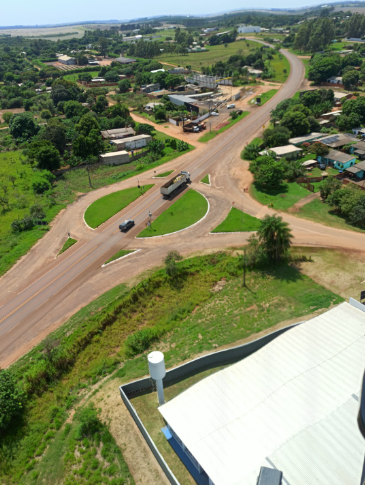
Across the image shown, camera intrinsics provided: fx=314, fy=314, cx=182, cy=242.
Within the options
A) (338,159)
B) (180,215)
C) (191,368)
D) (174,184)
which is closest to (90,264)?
(180,215)

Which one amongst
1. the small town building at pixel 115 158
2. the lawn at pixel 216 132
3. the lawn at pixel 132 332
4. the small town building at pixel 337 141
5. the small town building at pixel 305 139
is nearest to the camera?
the lawn at pixel 132 332

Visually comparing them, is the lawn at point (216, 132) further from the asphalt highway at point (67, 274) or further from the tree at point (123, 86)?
the tree at point (123, 86)

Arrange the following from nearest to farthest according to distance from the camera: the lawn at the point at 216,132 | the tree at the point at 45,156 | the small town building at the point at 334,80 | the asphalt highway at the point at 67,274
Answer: the asphalt highway at the point at 67,274, the tree at the point at 45,156, the lawn at the point at 216,132, the small town building at the point at 334,80

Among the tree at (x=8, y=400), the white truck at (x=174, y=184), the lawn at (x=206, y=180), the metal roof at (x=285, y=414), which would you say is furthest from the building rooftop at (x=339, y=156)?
the tree at (x=8, y=400)

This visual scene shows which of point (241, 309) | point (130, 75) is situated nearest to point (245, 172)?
point (241, 309)

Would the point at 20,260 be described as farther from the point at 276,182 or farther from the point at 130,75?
the point at 130,75

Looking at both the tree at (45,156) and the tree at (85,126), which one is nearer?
Result: the tree at (45,156)

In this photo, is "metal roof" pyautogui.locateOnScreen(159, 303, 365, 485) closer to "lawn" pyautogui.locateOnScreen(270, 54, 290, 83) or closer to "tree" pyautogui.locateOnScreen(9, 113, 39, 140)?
"tree" pyautogui.locateOnScreen(9, 113, 39, 140)

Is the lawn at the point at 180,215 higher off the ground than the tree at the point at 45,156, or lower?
lower
